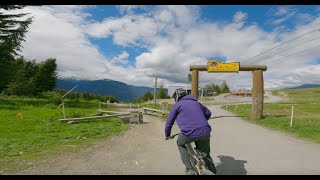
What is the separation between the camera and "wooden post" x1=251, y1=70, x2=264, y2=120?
23547 mm

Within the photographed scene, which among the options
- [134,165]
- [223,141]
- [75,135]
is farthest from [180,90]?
[75,135]

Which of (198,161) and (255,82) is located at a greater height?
(255,82)

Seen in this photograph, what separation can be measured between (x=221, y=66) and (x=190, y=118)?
18957 mm

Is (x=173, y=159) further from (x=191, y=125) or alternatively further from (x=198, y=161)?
(x=191, y=125)

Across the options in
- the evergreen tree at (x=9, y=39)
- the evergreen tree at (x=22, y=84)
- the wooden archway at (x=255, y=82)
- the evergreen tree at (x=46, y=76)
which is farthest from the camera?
the evergreen tree at (x=46, y=76)

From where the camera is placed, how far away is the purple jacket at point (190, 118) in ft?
19.6

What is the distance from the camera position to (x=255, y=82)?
77.7 ft

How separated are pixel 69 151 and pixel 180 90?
5694 mm

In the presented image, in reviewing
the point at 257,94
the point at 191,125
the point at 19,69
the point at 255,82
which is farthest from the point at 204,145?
the point at 19,69

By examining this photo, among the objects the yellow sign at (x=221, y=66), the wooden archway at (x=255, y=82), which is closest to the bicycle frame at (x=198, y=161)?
the wooden archway at (x=255, y=82)

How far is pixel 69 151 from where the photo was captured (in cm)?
1077

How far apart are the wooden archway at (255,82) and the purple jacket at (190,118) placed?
17.9 meters

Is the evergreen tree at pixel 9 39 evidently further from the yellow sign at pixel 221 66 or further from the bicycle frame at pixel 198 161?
the bicycle frame at pixel 198 161
